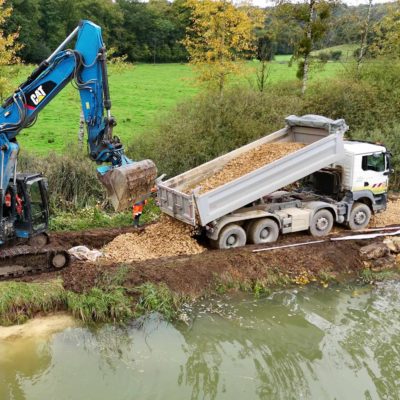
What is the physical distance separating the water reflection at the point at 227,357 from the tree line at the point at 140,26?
44.0 feet

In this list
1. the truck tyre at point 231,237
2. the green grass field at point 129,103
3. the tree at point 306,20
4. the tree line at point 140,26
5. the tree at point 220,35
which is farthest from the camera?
the tree line at point 140,26

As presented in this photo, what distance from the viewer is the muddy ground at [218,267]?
983cm

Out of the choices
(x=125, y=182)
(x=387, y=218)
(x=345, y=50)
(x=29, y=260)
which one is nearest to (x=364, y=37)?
(x=345, y=50)

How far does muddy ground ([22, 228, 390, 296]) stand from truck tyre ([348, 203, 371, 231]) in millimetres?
1272

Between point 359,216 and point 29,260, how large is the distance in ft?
28.0

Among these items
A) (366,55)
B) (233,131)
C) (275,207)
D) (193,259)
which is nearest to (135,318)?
(193,259)

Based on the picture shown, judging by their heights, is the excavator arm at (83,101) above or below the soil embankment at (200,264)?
above

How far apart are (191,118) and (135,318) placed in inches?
368

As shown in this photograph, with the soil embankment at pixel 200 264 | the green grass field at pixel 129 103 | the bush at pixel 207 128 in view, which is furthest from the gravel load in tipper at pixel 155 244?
the green grass field at pixel 129 103

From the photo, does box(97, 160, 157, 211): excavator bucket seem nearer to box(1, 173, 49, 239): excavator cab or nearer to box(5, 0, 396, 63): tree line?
box(1, 173, 49, 239): excavator cab

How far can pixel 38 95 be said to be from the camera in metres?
9.58

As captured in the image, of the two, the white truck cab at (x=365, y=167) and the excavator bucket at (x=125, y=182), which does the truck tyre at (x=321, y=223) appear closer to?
the white truck cab at (x=365, y=167)

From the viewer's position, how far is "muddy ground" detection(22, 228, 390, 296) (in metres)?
9.83

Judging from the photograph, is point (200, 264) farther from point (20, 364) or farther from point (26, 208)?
point (20, 364)
